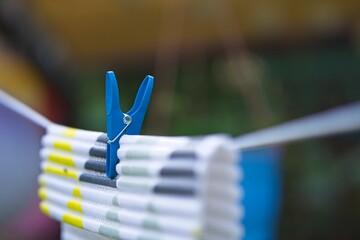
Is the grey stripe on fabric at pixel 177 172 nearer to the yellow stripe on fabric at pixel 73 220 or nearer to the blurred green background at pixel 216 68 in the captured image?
the yellow stripe on fabric at pixel 73 220

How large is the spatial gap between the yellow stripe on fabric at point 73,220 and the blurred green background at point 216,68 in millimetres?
1439

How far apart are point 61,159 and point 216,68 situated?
1703 mm

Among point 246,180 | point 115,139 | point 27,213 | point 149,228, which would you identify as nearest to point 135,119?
point 115,139

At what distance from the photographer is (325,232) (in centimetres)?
226

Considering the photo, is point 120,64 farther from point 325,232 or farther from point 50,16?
point 325,232

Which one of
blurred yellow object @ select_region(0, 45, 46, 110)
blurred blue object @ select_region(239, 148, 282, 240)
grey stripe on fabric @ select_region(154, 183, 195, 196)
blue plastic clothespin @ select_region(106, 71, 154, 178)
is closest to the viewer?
grey stripe on fabric @ select_region(154, 183, 195, 196)

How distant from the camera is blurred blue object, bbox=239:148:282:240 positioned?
1496 millimetres

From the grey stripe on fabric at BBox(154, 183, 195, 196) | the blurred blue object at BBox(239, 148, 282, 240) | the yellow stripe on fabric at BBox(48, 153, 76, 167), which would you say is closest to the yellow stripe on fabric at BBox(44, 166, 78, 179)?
the yellow stripe on fabric at BBox(48, 153, 76, 167)

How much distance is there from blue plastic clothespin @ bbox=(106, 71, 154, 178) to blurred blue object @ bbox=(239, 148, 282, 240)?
85 centimetres

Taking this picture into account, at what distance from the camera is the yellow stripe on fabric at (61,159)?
0.73 m

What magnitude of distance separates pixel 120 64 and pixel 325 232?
3.24 ft

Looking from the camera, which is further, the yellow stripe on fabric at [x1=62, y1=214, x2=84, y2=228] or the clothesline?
the yellow stripe on fabric at [x1=62, y1=214, x2=84, y2=228]

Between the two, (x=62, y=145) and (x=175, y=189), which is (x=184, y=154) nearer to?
(x=175, y=189)

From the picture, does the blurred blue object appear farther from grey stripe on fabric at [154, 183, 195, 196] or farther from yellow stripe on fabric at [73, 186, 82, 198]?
grey stripe on fabric at [154, 183, 195, 196]
